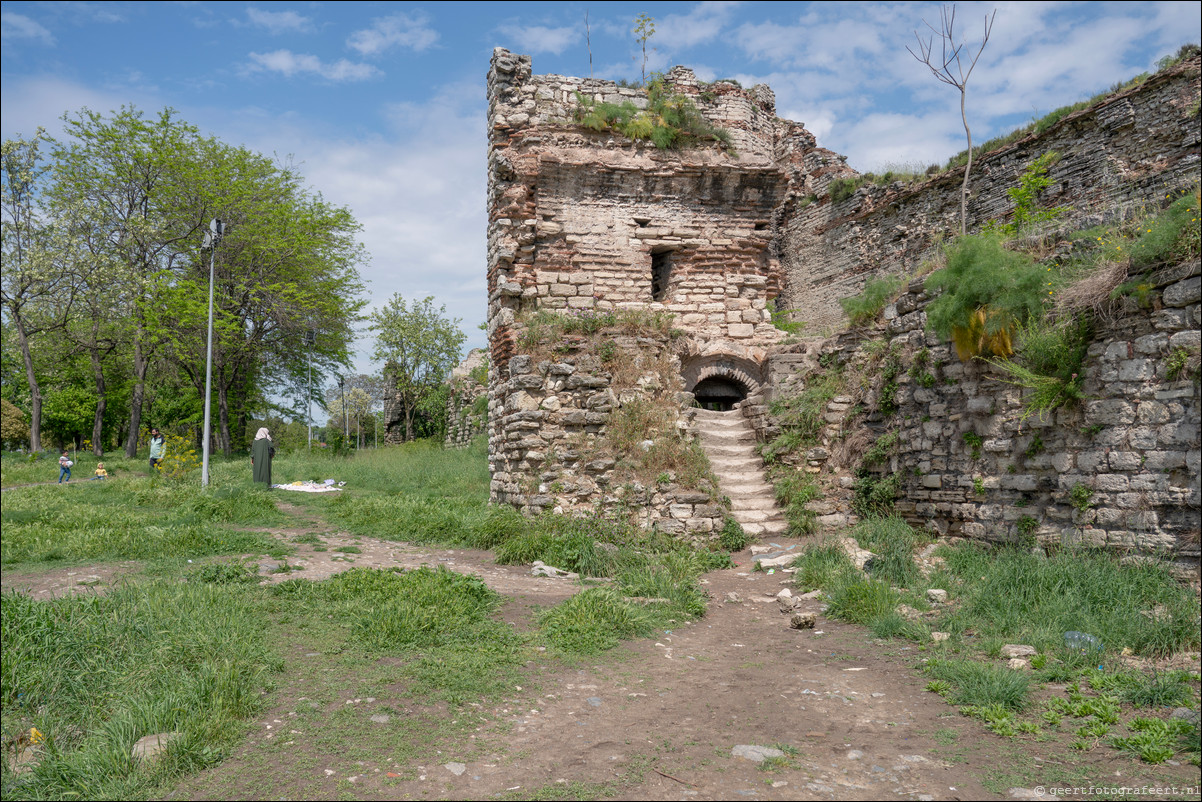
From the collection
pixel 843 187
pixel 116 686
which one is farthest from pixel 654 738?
pixel 843 187

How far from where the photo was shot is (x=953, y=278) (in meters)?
7.34

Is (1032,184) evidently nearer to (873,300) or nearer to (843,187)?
(843,187)

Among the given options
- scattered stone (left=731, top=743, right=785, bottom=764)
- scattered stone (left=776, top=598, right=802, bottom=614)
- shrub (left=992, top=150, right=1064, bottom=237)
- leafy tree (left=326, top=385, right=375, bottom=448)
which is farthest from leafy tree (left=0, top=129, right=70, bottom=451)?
leafy tree (left=326, top=385, right=375, bottom=448)

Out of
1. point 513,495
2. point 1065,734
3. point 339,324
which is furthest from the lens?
point 339,324

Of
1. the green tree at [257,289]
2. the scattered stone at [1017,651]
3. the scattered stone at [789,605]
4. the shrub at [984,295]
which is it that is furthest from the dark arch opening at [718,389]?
the green tree at [257,289]

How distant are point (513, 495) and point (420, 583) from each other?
395 centimetres

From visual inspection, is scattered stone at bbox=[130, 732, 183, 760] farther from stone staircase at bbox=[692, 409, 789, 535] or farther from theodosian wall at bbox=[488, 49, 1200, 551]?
stone staircase at bbox=[692, 409, 789, 535]

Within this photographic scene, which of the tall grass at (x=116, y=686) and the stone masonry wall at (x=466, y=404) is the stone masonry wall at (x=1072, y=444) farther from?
the stone masonry wall at (x=466, y=404)

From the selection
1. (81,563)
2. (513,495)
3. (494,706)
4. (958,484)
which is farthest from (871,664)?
(513,495)

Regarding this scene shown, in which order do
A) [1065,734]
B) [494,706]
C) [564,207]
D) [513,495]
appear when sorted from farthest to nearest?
[564,207] → [513,495] → [494,706] → [1065,734]

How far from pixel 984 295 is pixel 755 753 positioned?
5.50 meters

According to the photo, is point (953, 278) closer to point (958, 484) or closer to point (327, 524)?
point (958, 484)

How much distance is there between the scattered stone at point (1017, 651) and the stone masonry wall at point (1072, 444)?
1.58m

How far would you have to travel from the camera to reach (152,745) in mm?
3420
